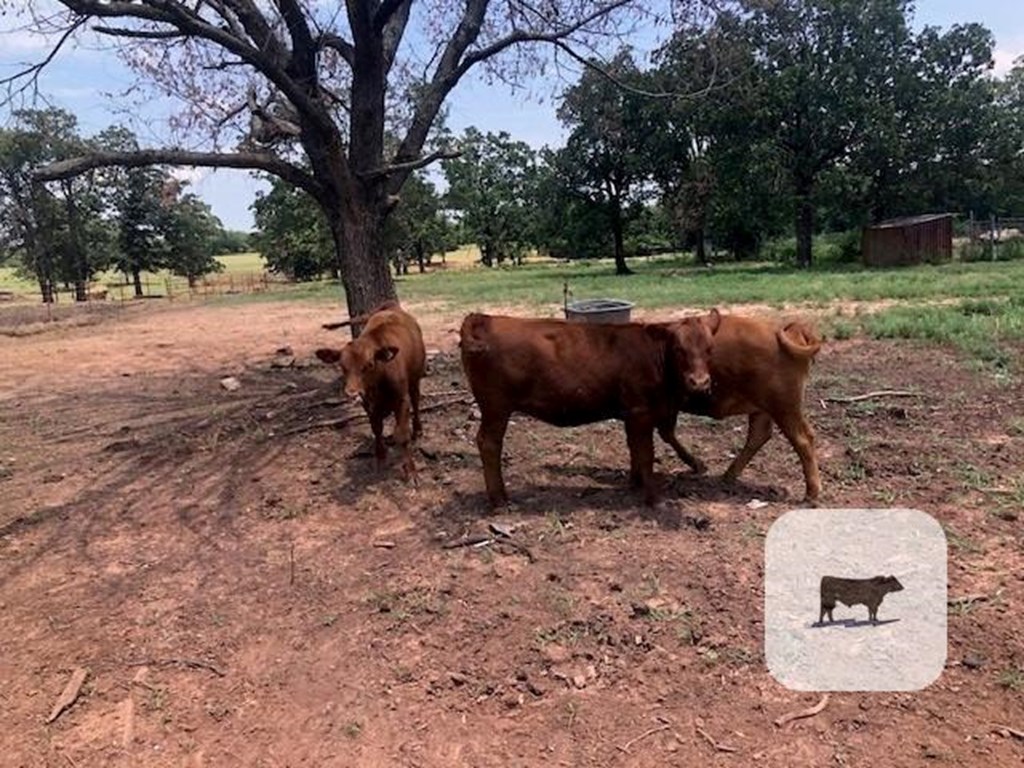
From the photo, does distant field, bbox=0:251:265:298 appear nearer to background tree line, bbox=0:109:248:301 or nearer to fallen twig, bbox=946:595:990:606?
background tree line, bbox=0:109:248:301

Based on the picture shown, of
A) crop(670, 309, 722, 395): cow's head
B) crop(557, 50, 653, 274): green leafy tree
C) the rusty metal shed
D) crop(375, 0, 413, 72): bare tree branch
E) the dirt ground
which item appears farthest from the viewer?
crop(557, 50, 653, 274): green leafy tree

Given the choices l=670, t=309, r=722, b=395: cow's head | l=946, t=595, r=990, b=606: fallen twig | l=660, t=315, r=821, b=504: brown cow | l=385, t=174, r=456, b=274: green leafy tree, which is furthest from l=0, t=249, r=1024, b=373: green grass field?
l=385, t=174, r=456, b=274: green leafy tree

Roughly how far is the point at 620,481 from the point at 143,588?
9.72 feet

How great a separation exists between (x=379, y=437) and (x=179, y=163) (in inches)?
136

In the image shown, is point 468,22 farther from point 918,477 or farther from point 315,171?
point 918,477

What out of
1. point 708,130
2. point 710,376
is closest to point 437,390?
point 710,376

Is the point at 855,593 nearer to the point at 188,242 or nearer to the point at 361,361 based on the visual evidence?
the point at 361,361

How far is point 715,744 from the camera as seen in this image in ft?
9.41

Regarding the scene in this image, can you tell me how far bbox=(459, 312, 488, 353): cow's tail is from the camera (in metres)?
4.85

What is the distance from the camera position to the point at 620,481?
17.5ft

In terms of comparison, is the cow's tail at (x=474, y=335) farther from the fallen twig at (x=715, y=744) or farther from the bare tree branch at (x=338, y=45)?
the bare tree branch at (x=338, y=45)

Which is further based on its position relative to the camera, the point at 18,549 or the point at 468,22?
the point at 468,22

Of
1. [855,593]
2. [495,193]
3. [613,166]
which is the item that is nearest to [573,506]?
[855,593]

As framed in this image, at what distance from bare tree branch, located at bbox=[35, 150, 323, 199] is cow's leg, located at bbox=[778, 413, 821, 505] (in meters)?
5.56
